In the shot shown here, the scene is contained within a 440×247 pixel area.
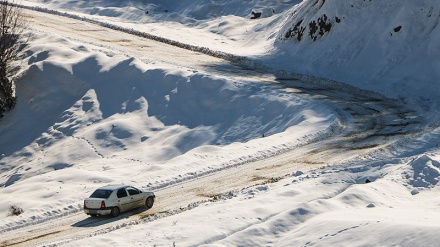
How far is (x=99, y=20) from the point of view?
→ 56.0m

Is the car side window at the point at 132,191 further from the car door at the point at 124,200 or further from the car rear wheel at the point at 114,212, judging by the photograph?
the car rear wheel at the point at 114,212

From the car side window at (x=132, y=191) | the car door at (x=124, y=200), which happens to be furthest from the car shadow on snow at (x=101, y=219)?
the car side window at (x=132, y=191)

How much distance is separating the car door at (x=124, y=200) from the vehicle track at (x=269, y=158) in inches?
10.7

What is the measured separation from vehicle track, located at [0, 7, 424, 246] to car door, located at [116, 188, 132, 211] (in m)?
0.27

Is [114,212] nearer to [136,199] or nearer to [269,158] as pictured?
[136,199]

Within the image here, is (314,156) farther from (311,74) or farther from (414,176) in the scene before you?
(311,74)

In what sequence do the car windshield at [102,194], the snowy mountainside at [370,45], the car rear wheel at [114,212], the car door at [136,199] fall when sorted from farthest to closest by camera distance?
the snowy mountainside at [370,45] → the car door at [136,199] → the car windshield at [102,194] → the car rear wheel at [114,212]

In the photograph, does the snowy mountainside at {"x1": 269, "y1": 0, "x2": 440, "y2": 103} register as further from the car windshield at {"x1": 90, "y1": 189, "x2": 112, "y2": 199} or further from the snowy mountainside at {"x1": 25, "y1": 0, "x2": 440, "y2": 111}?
the car windshield at {"x1": 90, "y1": 189, "x2": 112, "y2": 199}

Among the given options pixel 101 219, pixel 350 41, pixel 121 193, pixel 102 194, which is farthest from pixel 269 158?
pixel 350 41

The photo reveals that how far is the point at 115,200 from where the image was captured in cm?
2272

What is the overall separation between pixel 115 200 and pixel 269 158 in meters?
7.05

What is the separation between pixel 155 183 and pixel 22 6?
38.6 m

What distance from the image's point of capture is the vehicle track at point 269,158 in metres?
21.8

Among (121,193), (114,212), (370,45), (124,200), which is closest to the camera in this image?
(114,212)
